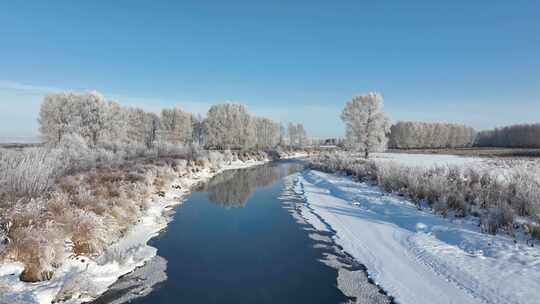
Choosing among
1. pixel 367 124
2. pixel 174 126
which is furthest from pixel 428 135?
pixel 174 126

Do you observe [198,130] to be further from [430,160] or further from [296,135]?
[430,160]

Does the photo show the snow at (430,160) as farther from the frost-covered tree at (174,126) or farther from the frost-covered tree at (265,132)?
the frost-covered tree at (265,132)

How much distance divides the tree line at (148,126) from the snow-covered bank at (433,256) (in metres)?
28.4

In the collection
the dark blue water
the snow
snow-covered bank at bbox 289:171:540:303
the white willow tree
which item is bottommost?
the dark blue water

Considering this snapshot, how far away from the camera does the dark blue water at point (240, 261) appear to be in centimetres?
539

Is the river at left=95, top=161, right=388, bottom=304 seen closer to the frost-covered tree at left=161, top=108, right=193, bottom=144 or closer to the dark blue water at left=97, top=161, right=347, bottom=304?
the dark blue water at left=97, top=161, right=347, bottom=304

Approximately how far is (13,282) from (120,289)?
1.68 meters

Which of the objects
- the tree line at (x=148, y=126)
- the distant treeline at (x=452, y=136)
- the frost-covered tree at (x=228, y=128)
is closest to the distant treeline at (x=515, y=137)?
the distant treeline at (x=452, y=136)

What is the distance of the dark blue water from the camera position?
5.39 m

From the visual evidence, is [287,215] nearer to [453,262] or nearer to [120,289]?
[453,262]

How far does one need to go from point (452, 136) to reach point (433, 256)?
10427 cm

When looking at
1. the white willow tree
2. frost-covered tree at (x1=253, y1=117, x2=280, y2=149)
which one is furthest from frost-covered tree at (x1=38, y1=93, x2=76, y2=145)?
frost-covered tree at (x1=253, y1=117, x2=280, y2=149)

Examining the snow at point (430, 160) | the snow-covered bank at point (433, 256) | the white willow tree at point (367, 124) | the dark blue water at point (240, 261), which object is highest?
the white willow tree at point (367, 124)

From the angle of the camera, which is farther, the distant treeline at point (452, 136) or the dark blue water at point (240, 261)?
the distant treeline at point (452, 136)
